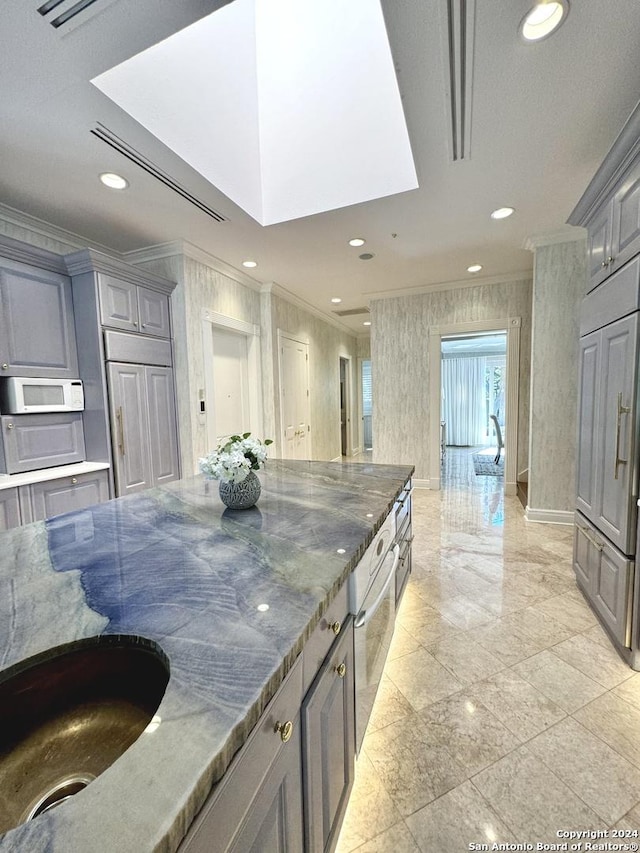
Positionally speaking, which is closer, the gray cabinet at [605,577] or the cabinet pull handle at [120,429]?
the gray cabinet at [605,577]

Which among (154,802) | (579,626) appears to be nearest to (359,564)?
(154,802)

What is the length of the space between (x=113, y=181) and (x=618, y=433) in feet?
10.7

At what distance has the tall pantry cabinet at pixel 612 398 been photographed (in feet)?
5.56

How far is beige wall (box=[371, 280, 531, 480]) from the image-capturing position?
4.46m

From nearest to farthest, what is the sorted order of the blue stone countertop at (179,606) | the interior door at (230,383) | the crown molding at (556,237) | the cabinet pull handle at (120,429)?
1. the blue stone countertop at (179,606)
2. the cabinet pull handle at (120,429)
3. the crown molding at (556,237)
4. the interior door at (230,383)

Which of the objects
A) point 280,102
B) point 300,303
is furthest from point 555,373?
point 300,303

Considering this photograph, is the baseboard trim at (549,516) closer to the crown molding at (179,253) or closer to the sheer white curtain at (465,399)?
the crown molding at (179,253)

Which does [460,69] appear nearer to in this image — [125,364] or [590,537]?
[590,537]

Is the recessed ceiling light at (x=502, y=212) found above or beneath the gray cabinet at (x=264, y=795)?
above

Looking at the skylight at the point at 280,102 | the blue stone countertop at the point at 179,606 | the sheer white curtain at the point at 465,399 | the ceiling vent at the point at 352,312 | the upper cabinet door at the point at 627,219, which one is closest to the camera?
the blue stone countertop at the point at 179,606

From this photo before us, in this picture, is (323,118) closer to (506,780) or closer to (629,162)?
(629,162)

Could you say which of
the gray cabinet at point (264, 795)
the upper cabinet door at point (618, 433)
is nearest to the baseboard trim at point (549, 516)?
the upper cabinet door at point (618, 433)

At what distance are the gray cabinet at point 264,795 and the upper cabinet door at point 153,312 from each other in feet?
9.97

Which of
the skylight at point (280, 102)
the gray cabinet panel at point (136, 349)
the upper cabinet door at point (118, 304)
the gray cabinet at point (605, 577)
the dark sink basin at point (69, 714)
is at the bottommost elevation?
the gray cabinet at point (605, 577)
